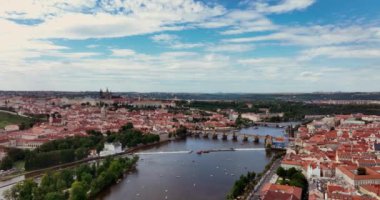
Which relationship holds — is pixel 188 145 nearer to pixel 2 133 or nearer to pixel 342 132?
pixel 342 132

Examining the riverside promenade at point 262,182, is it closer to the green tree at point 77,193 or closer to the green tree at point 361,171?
the green tree at point 361,171

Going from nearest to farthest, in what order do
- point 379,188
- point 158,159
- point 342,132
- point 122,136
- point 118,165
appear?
point 379,188 → point 118,165 → point 158,159 → point 122,136 → point 342,132

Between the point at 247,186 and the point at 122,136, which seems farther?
the point at 122,136

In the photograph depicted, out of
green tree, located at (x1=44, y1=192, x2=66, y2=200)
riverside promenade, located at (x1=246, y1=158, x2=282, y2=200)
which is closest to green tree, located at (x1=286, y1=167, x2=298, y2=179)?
riverside promenade, located at (x1=246, y1=158, x2=282, y2=200)

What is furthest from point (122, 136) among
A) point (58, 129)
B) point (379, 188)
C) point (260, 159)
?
point (379, 188)

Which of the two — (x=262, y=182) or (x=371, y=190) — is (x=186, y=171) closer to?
(x=262, y=182)

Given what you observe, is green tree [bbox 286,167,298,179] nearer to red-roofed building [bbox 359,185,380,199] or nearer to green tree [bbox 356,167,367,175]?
green tree [bbox 356,167,367,175]
